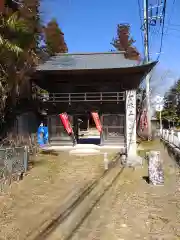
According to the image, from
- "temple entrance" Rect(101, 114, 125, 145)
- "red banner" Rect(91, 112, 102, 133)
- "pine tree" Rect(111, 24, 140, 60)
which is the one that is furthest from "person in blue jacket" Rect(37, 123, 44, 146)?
"pine tree" Rect(111, 24, 140, 60)

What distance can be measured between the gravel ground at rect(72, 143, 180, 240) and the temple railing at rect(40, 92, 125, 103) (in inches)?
435

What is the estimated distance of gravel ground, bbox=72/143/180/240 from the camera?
5324mm

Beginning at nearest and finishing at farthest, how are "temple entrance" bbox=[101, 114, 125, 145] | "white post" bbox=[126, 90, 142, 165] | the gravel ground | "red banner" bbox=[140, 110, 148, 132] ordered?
the gravel ground < "white post" bbox=[126, 90, 142, 165] < "temple entrance" bbox=[101, 114, 125, 145] < "red banner" bbox=[140, 110, 148, 132]

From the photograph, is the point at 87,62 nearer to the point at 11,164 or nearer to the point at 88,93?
the point at 88,93

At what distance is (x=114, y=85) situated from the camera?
21.3 metres

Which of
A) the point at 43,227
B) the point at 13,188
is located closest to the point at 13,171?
the point at 13,188

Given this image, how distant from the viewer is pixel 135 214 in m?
6.39

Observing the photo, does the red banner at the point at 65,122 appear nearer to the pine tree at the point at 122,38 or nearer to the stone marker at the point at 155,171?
the stone marker at the point at 155,171

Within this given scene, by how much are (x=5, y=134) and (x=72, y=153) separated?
3.83 metres

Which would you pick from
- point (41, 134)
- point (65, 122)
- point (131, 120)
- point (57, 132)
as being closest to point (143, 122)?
point (57, 132)

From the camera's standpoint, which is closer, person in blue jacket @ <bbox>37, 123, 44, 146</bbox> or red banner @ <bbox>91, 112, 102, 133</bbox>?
red banner @ <bbox>91, 112, 102, 133</bbox>

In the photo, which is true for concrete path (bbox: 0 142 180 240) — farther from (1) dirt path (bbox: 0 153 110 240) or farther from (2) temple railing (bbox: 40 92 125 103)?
(2) temple railing (bbox: 40 92 125 103)

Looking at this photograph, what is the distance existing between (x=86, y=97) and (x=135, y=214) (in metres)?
14.8

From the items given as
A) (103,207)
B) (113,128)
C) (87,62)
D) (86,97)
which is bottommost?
(103,207)
